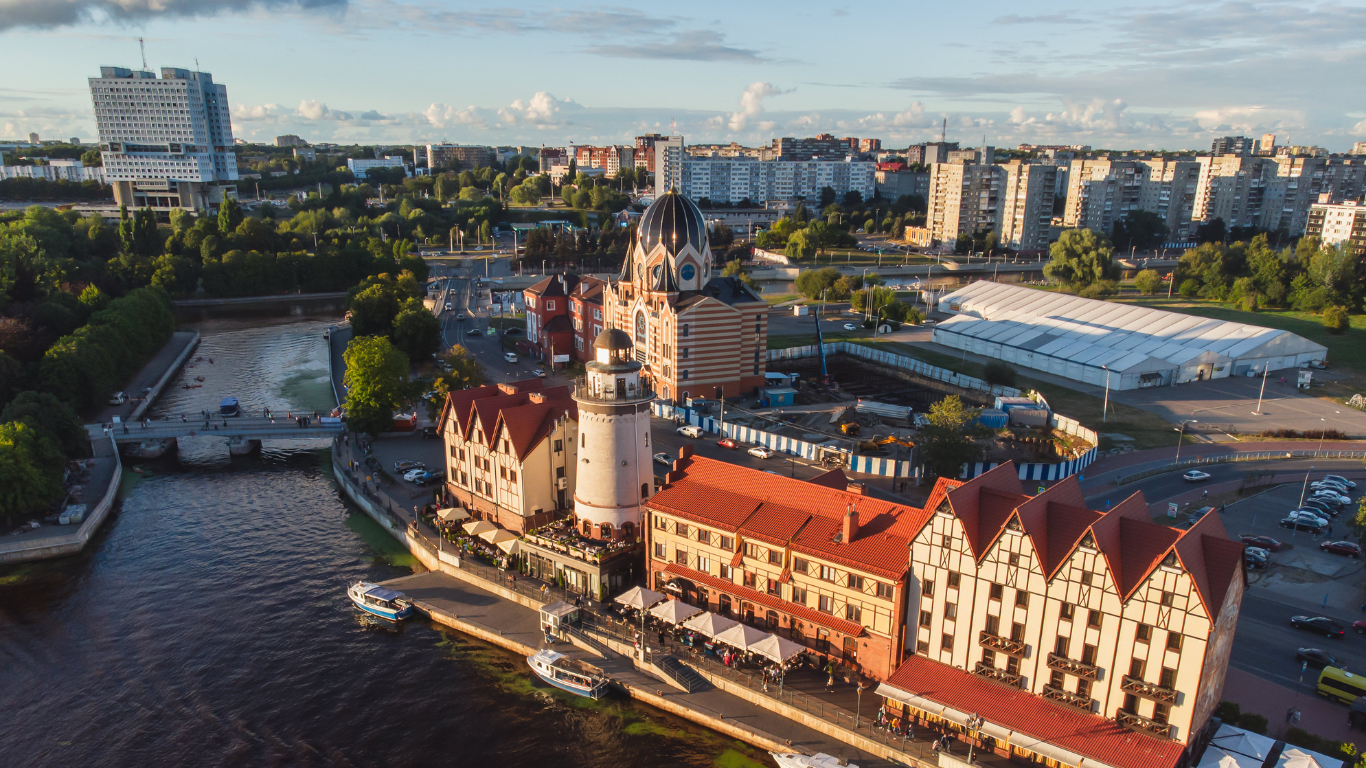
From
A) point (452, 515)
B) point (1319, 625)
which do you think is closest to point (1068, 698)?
point (1319, 625)

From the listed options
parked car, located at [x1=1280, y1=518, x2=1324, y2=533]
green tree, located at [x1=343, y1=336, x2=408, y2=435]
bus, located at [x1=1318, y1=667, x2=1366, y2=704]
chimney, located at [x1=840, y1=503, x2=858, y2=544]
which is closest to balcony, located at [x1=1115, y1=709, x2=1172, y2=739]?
bus, located at [x1=1318, y1=667, x2=1366, y2=704]

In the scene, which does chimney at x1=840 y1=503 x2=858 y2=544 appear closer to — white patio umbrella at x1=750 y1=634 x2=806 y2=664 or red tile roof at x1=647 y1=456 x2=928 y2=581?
red tile roof at x1=647 y1=456 x2=928 y2=581

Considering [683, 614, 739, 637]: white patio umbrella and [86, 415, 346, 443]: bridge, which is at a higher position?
[683, 614, 739, 637]: white patio umbrella

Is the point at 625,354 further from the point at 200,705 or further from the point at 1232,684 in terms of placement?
the point at 1232,684

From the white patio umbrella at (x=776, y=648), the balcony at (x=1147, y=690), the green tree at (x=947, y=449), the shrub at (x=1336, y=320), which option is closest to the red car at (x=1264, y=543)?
the green tree at (x=947, y=449)

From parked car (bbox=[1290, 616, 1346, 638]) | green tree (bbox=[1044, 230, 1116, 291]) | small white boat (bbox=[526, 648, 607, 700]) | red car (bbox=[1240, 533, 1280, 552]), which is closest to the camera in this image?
small white boat (bbox=[526, 648, 607, 700])

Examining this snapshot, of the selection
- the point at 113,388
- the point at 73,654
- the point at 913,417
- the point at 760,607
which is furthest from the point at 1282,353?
the point at 113,388

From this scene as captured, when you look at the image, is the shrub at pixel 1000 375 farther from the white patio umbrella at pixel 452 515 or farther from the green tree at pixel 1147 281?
the green tree at pixel 1147 281
